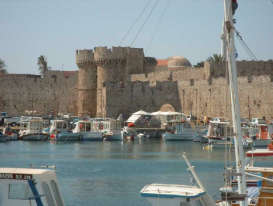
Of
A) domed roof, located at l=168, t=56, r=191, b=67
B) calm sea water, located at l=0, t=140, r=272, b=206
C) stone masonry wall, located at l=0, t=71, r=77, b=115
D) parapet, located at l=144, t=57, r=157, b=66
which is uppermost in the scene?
domed roof, located at l=168, t=56, r=191, b=67

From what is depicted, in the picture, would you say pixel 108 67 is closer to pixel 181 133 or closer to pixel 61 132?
pixel 61 132

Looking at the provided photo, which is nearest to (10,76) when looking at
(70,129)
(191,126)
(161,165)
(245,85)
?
(70,129)

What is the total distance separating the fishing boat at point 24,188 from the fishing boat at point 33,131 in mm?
27656

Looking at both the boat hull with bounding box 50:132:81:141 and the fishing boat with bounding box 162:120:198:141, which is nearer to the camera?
the fishing boat with bounding box 162:120:198:141

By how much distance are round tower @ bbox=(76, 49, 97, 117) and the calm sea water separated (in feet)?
37.5

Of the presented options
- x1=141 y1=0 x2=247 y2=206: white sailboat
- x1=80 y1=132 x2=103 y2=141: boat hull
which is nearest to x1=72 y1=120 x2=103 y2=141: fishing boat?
x1=80 y1=132 x2=103 y2=141: boat hull

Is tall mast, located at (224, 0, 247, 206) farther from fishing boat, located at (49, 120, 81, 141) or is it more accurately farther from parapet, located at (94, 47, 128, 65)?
parapet, located at (94, 47, 128, 65)

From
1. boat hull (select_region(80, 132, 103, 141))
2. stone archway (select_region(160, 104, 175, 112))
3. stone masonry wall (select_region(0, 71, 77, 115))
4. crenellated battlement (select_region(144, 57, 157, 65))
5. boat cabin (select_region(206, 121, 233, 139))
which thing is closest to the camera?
boat cabin (select_region(206, 121, 233, 139))

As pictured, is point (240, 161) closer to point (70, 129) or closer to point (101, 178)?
point (101, 178)

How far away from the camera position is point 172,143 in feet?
107

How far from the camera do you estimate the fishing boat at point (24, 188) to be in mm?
7859

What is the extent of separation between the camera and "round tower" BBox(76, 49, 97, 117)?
41562 millimetres

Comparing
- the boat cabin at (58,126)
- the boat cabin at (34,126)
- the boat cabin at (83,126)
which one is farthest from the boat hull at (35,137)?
the boat cabin at (83,126)

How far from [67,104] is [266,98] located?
18.5m
